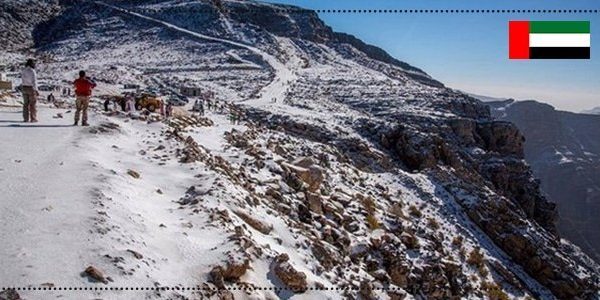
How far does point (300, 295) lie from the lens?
877cm

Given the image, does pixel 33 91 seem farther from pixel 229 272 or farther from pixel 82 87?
pixel 229 272

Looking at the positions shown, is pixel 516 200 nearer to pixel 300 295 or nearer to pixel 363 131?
pixel 363 131

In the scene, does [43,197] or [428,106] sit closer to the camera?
[43,197]

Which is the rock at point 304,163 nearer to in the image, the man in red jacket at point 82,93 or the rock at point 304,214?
the rock at point 304,214

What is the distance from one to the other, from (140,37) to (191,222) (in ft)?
327

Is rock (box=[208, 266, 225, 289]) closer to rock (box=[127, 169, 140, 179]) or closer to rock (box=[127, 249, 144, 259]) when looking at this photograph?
rock (box=[127, 249, 144, 259])

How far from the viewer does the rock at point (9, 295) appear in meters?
5.44

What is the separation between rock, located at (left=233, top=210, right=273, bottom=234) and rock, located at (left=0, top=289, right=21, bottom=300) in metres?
5.52

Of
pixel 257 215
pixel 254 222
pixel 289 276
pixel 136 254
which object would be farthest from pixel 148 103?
pixel 136 254

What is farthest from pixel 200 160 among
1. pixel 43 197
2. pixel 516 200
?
pixel 516 200

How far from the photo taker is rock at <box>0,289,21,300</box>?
5.44 meters

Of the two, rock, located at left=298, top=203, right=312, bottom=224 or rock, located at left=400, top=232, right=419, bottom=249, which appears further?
rock, located at left=400, top=232, right=419, bottom=249

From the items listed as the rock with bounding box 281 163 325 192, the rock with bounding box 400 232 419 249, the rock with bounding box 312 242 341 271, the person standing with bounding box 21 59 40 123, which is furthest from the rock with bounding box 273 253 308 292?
the person standing with bounding box 21 59 40 123

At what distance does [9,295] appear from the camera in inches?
215
